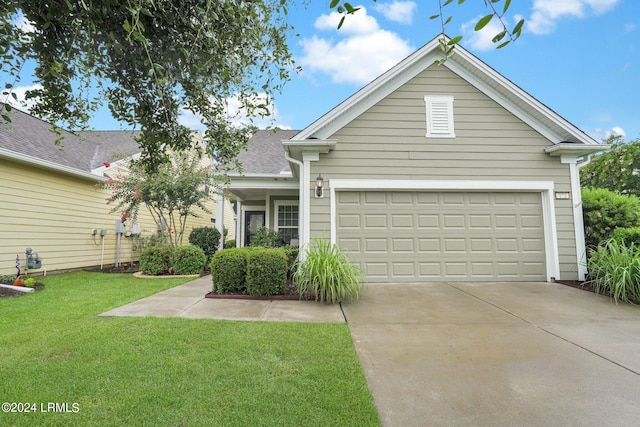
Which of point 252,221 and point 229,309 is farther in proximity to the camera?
point 252,221

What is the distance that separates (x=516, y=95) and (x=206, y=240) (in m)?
9.61

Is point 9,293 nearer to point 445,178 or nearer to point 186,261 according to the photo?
point 186,261

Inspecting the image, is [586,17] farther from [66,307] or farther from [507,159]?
[66,307]

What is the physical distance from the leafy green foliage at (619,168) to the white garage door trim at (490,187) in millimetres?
5366

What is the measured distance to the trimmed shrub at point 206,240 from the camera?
10438 millimetres

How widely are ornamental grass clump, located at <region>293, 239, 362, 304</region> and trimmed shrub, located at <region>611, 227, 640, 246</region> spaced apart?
512 centimetres

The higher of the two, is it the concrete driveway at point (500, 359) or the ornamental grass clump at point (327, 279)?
the ornamental grass clump at point (327, 279)

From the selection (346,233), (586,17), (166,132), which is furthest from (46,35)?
(586,17)

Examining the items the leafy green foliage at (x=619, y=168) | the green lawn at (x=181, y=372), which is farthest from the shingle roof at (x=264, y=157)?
the leafy green foliage at (x=619, y=168)

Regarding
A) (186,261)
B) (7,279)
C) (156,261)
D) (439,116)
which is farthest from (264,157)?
(7,279)

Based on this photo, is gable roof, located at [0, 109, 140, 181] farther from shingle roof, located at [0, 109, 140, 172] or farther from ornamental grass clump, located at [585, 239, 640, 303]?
ornamental grass clump, located at [585, 239, 640, 303]

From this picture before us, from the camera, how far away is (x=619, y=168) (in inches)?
414

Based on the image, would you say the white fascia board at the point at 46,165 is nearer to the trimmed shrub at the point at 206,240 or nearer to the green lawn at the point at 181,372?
the trimmed shrub at the point at 206,240

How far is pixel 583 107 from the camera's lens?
13.1 m
